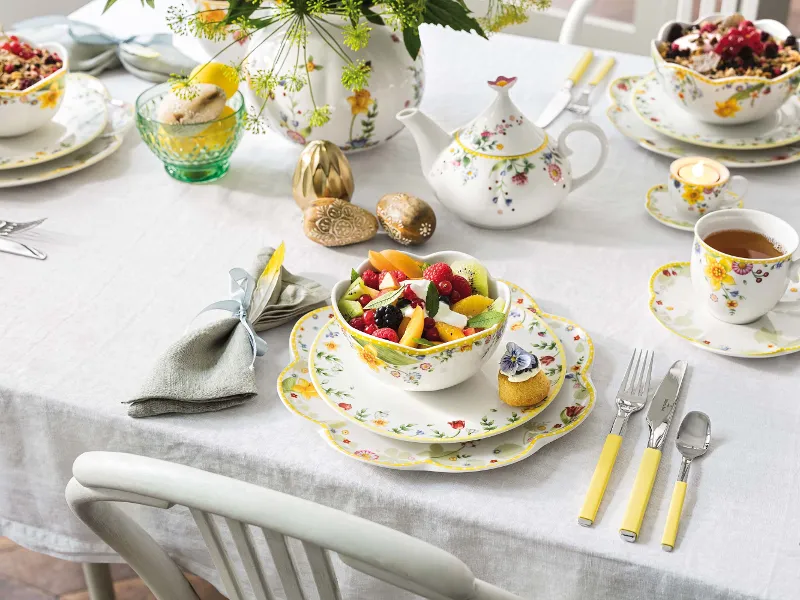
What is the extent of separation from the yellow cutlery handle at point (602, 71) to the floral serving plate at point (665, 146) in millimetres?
62

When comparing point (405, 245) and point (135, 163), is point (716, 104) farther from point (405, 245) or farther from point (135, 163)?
point (135, 163)

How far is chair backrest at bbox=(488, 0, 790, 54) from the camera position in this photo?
2.67 meters

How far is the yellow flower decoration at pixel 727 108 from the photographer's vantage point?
Result: 1.22 meters

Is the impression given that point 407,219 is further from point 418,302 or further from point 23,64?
point 23,64

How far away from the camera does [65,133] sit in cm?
131

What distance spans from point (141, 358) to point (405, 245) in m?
0.35

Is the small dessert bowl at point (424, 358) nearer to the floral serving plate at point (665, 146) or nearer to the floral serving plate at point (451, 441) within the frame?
the floral serving plate at point (451, 441)

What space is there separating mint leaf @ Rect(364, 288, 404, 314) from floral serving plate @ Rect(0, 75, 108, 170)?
629 millimetres

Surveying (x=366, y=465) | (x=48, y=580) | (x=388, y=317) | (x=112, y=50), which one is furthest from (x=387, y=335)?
(x=48, y=580)

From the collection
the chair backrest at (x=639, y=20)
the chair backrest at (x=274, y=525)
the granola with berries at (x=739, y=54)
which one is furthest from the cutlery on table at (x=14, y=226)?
the chair backrest at (x=639, y=20)

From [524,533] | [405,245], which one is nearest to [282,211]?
[405,245]

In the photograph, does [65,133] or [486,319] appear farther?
[65,133]

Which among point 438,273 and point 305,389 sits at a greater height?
point 438,273

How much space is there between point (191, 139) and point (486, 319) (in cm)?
54
